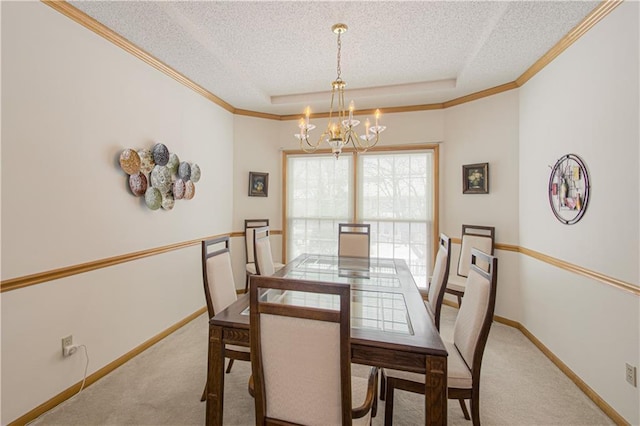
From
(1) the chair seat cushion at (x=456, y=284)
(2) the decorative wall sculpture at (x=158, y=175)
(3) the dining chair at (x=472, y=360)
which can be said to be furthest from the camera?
(1) the chair seat cushion at (x=456, y=284)

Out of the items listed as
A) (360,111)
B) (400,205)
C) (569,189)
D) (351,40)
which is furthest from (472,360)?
(360,111)

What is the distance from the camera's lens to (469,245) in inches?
138

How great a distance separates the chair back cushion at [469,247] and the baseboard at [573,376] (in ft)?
2.24

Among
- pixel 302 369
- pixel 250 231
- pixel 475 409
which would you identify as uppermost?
pixel 250 231

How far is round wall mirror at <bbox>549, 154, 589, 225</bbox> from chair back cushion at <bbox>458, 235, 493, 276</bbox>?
2.92ft

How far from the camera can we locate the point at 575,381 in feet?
7.22

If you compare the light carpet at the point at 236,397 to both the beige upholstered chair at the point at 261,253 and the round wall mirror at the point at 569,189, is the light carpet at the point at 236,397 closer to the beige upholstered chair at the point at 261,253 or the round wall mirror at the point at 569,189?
the beige upholstered chair at the point at 261,253

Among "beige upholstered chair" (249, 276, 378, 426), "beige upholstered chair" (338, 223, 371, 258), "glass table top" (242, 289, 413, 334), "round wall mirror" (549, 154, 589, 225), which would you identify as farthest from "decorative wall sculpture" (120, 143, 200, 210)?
"round wall mirror" (549, 154, 589, 225)

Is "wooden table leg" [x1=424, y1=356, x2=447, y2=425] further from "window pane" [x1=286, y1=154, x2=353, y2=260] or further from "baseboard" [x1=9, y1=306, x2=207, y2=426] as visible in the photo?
"window pane" [x1=286, y1=154, x2=353, y2=260]

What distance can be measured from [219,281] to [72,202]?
1.21 meters

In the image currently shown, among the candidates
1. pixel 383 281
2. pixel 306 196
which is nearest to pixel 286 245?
pixel 306 196

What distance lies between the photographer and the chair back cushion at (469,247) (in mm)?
3346

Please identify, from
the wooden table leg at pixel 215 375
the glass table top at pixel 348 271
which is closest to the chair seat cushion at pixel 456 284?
the glass table top at pixel 348 271

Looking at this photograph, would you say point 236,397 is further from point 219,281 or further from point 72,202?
point 72,202
